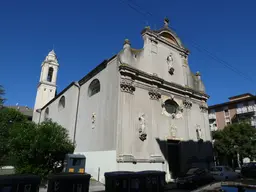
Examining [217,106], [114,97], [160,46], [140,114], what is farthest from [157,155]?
[217,106]

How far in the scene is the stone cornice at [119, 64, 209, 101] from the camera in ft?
51.1

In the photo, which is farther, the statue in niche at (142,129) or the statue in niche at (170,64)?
the statue in niche at (170,64)

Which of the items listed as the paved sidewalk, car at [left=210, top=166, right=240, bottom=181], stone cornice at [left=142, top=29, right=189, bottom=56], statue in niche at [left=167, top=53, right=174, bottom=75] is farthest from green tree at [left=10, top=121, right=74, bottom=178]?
stone cornice at [left=142, top=29, right=189, bottom=56]

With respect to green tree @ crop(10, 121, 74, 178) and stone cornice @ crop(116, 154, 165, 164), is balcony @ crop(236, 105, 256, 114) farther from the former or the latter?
green tree @ crop(10, 121, 74, 178)

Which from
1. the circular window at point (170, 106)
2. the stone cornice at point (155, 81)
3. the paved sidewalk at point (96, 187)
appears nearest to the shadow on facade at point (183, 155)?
the circular window at point (170, 106)

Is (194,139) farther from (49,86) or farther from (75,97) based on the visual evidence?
(49,86)

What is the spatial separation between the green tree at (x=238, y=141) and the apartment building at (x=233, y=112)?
31.0 feet

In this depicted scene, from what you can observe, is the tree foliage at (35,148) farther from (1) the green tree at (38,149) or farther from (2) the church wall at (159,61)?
(2) the church wall at (159,61)

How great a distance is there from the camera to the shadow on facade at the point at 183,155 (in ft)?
55.4

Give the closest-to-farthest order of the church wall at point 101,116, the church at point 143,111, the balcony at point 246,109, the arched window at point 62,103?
the church at point 143,111, the church wall at point 101,116, the arched window at point 62,103, the balcony at point 246,109

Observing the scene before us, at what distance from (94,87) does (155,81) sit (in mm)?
6250

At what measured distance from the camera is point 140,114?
15648 millimetres

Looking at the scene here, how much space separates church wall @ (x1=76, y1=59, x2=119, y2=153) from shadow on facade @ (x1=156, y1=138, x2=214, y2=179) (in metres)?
4.46

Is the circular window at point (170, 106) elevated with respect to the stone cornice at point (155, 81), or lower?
lower
